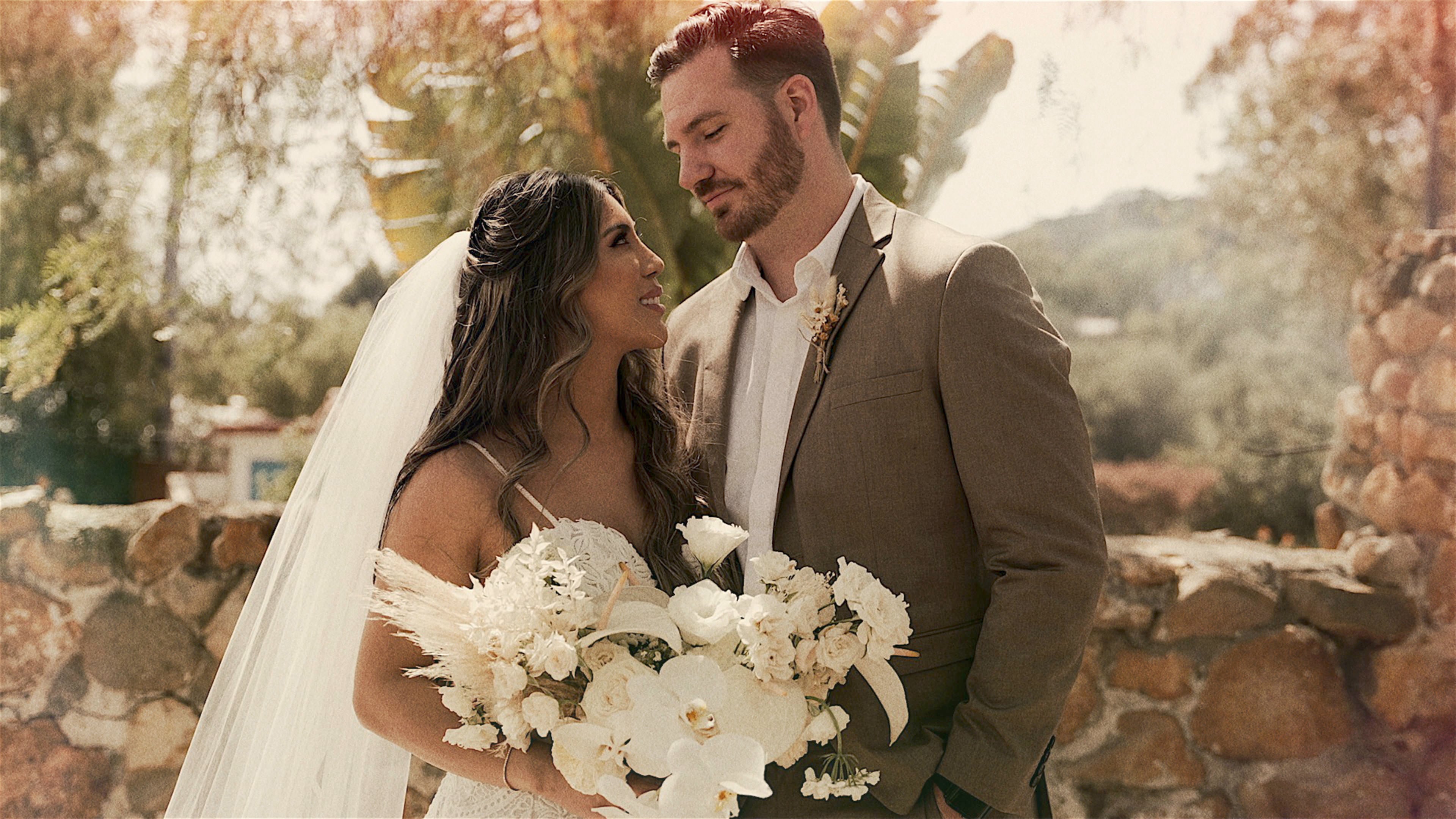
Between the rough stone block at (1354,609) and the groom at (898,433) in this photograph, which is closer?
the groom at (898,433)

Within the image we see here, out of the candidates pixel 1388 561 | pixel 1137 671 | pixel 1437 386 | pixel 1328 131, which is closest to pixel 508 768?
pixel 1137 671

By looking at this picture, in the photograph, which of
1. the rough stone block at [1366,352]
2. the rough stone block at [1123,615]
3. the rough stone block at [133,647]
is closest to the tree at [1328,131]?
the rough stone block at [1366,352]

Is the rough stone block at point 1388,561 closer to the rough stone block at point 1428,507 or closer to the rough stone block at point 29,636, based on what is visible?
the rough stone block at point 1428,507

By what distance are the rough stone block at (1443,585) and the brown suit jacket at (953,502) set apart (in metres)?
2.39

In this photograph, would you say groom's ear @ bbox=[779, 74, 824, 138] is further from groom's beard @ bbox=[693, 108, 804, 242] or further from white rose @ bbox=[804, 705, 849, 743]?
white rose @ bbox=[804, 705, 849, 743]

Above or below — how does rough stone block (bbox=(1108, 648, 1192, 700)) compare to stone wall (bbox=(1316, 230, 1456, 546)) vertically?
below

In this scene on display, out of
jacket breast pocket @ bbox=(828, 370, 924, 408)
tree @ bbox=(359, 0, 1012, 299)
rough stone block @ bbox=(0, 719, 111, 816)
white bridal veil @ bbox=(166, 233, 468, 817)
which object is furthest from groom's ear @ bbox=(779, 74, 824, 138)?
rough stone block @ bbox=(0, 719, 111, 816)

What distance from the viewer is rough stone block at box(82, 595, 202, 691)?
12.6 ft

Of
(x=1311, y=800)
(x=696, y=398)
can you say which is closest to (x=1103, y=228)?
(x=1311, y=800)

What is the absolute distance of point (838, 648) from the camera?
1.62 metres

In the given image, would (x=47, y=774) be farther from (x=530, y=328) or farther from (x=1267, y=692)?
(x=1267, y=692)

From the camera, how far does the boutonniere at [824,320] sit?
2266 mm

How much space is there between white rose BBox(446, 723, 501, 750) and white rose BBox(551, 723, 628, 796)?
0.12m

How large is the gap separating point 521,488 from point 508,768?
0.57 metres
